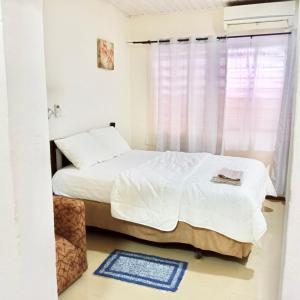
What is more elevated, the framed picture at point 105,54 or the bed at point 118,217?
the framed picture at point 105,54

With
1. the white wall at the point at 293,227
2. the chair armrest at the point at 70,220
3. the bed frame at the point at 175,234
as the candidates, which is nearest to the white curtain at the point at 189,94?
the bed frame at the point at 175,234

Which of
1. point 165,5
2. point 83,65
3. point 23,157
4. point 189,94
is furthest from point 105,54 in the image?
point 23,157

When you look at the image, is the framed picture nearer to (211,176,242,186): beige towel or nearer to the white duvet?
the white duvet

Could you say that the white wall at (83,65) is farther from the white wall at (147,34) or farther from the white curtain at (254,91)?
the white curtain at (254,91)

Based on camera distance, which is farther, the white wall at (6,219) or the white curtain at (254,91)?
the white curtain at (254,91)

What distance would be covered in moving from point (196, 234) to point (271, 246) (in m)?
0.80

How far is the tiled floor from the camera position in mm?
2172

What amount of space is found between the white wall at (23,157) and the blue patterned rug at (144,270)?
1233 millimetres

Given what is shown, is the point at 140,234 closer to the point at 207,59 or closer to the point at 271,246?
the point at 271,246

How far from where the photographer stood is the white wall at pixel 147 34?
4207mm

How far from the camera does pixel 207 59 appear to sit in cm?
417

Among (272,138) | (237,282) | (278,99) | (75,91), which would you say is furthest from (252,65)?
(237,282)

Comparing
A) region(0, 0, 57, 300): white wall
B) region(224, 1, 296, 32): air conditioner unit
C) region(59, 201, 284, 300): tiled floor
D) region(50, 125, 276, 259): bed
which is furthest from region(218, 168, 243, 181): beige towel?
region(224, 1, 296, 32): air conditioner unit

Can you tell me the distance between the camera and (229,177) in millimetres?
2684
